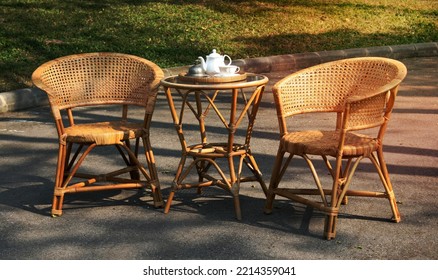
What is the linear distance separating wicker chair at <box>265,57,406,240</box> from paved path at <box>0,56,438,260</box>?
0.52ft

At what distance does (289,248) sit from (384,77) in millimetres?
1457

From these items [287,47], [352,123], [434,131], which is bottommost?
[287,47]

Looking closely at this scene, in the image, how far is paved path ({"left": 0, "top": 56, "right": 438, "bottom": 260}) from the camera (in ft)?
18.1

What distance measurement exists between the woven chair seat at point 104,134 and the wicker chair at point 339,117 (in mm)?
1005

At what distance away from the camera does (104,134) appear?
6.39 m

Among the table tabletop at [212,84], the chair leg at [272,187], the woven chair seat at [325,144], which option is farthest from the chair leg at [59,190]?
the woven chair seat at [325,144]

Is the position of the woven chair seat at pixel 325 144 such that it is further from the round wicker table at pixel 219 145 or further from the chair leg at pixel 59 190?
the chair leg at pixel 59 190

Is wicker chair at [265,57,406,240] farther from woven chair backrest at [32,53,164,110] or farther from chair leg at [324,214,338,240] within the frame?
woven chair backrest at [32,53,164,110]

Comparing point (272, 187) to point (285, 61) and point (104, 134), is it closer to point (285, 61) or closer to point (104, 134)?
point (104, 134)

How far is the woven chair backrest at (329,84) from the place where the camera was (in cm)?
643

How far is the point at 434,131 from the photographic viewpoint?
928cm

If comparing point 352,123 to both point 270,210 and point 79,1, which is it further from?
point 79,1

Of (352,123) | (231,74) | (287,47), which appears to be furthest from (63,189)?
(287,47)

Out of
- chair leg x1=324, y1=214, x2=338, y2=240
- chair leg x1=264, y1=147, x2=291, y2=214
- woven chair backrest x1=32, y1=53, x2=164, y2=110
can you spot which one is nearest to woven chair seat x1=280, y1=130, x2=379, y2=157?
chair leg x1=264, y1=147, x2=291, y2=214
